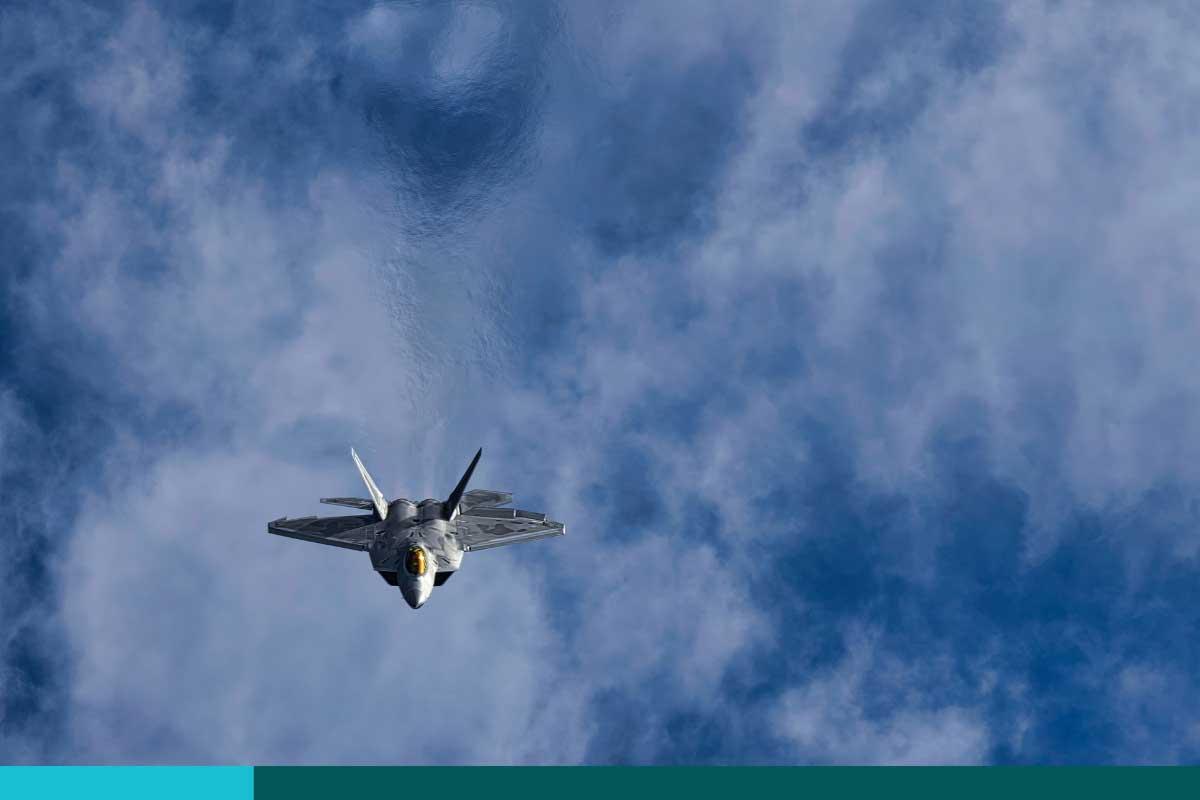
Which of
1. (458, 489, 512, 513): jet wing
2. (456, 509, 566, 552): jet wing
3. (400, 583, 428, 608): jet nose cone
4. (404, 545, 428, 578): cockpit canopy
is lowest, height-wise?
(400, 583, 428, 608): jet nose cone

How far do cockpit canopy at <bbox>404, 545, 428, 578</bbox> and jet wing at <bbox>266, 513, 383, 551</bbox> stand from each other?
8.30 m

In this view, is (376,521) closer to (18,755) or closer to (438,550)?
(438,550)

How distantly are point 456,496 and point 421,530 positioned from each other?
417cm

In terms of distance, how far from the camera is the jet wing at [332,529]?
108 meters

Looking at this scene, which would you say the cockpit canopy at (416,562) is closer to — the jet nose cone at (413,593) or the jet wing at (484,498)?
the jet nose cone at (413,593)

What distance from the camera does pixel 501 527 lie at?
109m

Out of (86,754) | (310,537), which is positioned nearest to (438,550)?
(310,537)

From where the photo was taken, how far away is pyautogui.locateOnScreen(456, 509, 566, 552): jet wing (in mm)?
107500

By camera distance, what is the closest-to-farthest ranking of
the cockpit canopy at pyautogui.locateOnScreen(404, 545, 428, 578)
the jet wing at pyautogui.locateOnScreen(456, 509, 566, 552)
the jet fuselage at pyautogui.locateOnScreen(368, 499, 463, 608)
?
the cockpit canopy at pyautogui.locateOnScreen(404, 545, 428, 578)
the jet fuselage at pyautogui.locateOnScreen(368, 499, 463, 608)
the jet wing at pyautogui.locateOnScreen(456, 509, 566, 552)

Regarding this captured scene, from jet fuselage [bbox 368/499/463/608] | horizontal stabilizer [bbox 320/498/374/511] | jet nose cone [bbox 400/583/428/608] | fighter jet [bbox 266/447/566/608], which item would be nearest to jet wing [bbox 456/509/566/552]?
fighter jet [bbox 266/447/566/608]

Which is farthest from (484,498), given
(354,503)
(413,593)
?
(413,593)

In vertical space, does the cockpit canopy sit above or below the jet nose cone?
above

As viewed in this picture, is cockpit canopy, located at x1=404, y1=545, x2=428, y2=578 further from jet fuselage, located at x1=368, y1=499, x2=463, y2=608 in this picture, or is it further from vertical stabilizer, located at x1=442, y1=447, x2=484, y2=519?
vertical stabilizer, located at x1=442, y1=447, x2=484, y2=519

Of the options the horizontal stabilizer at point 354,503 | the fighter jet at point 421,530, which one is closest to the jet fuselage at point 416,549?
the fighter jet at point 421,530
